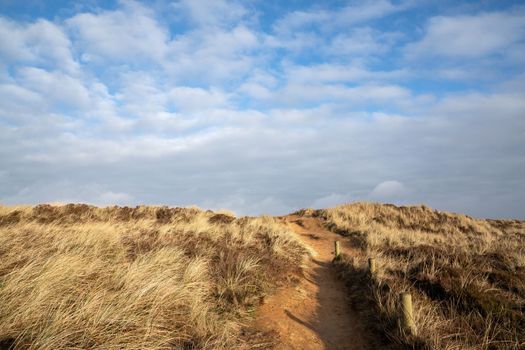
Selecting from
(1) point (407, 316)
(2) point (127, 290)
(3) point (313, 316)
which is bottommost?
(3) point (313, 316)

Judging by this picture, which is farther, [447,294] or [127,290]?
[447,294]

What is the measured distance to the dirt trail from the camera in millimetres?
7172

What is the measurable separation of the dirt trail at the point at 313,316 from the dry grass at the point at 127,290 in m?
0.49

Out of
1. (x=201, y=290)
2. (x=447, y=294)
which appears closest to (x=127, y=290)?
(x=201, y=290)

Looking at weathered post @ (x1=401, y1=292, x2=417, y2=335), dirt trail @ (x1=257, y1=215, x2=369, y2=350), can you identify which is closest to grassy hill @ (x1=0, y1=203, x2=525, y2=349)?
weathered post @ (x1=401, y1=292, x2=417, y2=335)

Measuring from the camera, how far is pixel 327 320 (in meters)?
8.36

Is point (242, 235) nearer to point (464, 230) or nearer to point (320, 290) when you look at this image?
point (320, 290)

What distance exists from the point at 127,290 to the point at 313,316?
4.62 metres

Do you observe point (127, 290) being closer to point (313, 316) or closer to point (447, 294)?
point (313, 316)

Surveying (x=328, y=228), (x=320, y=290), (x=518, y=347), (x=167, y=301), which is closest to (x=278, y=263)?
(x=320, y=290)

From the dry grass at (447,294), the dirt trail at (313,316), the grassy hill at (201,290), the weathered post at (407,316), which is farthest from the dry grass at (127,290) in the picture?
the weathered post at (407,316)

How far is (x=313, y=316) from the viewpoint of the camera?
848 centimetres

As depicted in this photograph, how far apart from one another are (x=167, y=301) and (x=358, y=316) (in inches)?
188

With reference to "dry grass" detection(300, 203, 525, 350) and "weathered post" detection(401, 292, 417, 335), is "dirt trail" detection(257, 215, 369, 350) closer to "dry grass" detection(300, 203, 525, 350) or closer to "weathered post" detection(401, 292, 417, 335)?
"dry grass" detection(300, 203, 525, 350)
